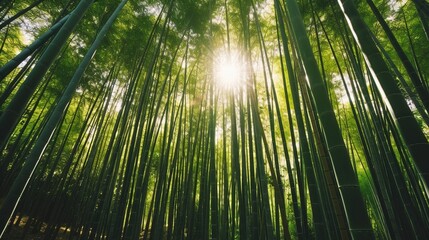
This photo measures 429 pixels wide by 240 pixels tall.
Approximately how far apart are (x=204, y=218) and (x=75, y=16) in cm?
275

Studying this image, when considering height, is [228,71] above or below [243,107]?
Result: above

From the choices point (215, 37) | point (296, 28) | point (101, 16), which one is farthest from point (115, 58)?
point (296, 28)

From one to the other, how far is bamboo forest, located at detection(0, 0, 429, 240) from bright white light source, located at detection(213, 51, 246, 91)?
0.03 meters

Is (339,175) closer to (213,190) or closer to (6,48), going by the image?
(213,190)

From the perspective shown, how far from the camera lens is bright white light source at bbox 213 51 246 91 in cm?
329

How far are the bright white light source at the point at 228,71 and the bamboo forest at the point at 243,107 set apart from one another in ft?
0.08

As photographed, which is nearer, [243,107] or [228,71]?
[243,107]

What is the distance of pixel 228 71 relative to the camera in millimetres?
3557

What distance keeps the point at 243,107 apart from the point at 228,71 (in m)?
0.66

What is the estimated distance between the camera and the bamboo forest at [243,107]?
3.49 feet

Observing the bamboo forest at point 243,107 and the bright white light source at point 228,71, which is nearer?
the bamboo forest at point 243,107

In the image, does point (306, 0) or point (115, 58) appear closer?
point (306, 0)

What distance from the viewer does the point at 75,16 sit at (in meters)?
1.42

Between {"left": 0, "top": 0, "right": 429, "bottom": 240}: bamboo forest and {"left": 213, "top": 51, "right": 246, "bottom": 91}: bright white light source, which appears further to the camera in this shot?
{"left": 213, "top": 51, "right": 246, "bottom": 91}: bright white light source
